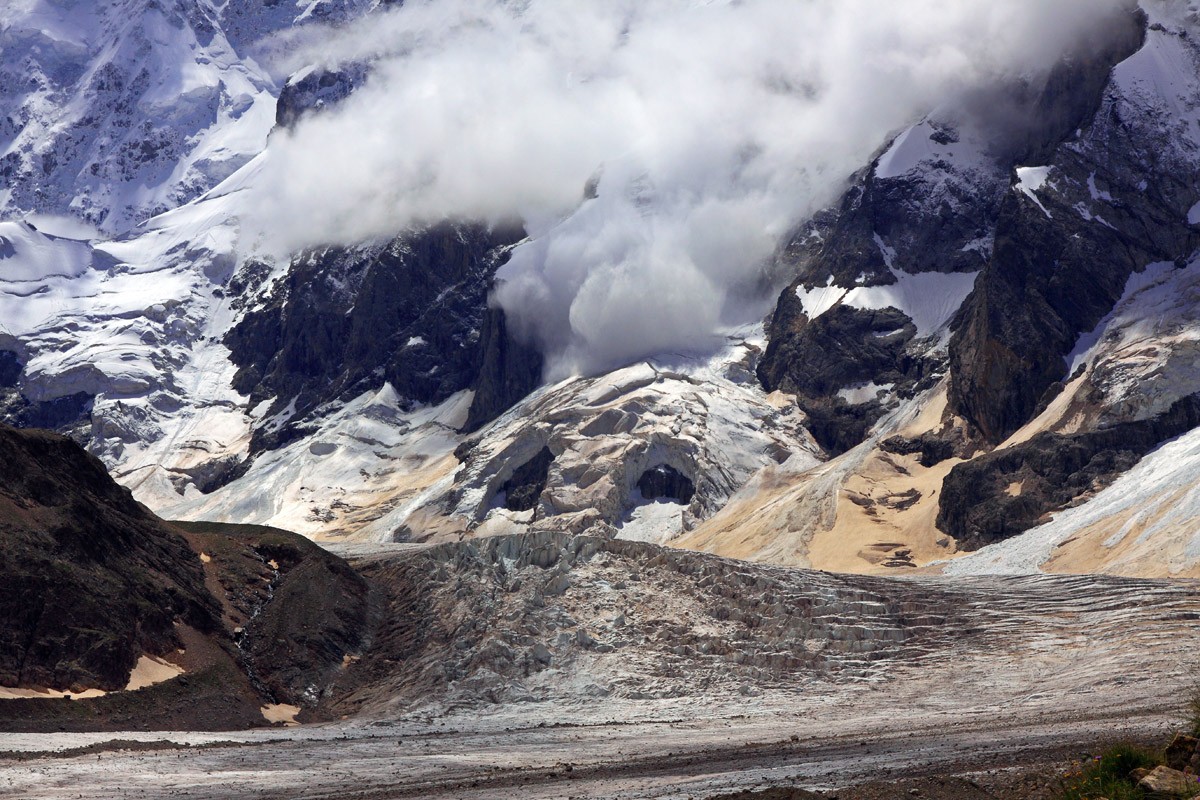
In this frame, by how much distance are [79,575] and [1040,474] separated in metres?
100

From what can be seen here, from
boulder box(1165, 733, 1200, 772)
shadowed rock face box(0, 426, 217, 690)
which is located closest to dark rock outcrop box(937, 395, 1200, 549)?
shadowed rock face box(0, 426, 217, 690)

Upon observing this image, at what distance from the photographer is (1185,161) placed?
18438 centimetres

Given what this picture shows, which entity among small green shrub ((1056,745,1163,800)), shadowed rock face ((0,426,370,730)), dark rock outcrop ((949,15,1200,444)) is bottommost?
small green shrub ((1056,745,1163,800))

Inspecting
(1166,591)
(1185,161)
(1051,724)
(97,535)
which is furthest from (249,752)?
(1185,161)

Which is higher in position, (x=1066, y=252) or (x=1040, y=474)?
(x=1066, y=252)

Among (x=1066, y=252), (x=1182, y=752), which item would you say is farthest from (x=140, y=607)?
(x=1066, y=252)

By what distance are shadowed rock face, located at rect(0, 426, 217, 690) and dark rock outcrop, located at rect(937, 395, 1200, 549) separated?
83.9 metres

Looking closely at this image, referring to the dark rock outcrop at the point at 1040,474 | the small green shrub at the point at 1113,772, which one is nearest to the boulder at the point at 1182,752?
the small green shrub at the point at 1113,772

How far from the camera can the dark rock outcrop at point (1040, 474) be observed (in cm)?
15275

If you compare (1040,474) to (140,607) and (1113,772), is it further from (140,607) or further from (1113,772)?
(1113,772)

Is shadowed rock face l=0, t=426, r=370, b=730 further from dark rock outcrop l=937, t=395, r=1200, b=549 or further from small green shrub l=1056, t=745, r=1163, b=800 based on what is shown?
dark rock outcrop l=937, t=395, r=1200, b=549

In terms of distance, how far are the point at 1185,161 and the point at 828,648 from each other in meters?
113

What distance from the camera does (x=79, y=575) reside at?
90250mm

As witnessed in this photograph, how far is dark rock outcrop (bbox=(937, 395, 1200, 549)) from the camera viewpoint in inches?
6014
